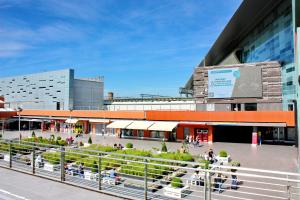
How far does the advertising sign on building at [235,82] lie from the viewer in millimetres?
40031

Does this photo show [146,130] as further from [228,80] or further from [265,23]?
[265,23]

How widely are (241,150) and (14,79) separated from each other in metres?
82.0

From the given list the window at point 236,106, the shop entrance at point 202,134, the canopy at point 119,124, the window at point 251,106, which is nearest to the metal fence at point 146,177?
the shop entrance at point 202,134

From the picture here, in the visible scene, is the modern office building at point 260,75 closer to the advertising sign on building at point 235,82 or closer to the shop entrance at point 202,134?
the advertising sign on building at point 235,82

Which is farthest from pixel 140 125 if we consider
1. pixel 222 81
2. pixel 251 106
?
pixel 251 106

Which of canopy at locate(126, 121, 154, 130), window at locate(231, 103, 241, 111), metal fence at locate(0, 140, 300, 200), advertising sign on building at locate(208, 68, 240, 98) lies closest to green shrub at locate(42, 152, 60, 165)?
metal fence at locate(0, 140, 300, 200)

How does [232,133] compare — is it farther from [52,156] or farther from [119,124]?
[52,156]

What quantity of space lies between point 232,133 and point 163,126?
975 centimetres

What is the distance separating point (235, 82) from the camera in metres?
41.4

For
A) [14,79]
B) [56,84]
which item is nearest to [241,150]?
[56,84]

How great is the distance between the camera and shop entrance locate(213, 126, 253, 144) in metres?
37.6

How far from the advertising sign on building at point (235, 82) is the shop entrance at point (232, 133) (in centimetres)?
513

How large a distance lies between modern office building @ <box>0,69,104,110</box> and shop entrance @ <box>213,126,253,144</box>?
144 feet

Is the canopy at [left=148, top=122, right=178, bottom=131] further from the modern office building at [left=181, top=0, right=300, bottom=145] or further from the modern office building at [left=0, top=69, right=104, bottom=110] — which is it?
the modern office building at [left=0, top=69, right=104, bottom=110]
